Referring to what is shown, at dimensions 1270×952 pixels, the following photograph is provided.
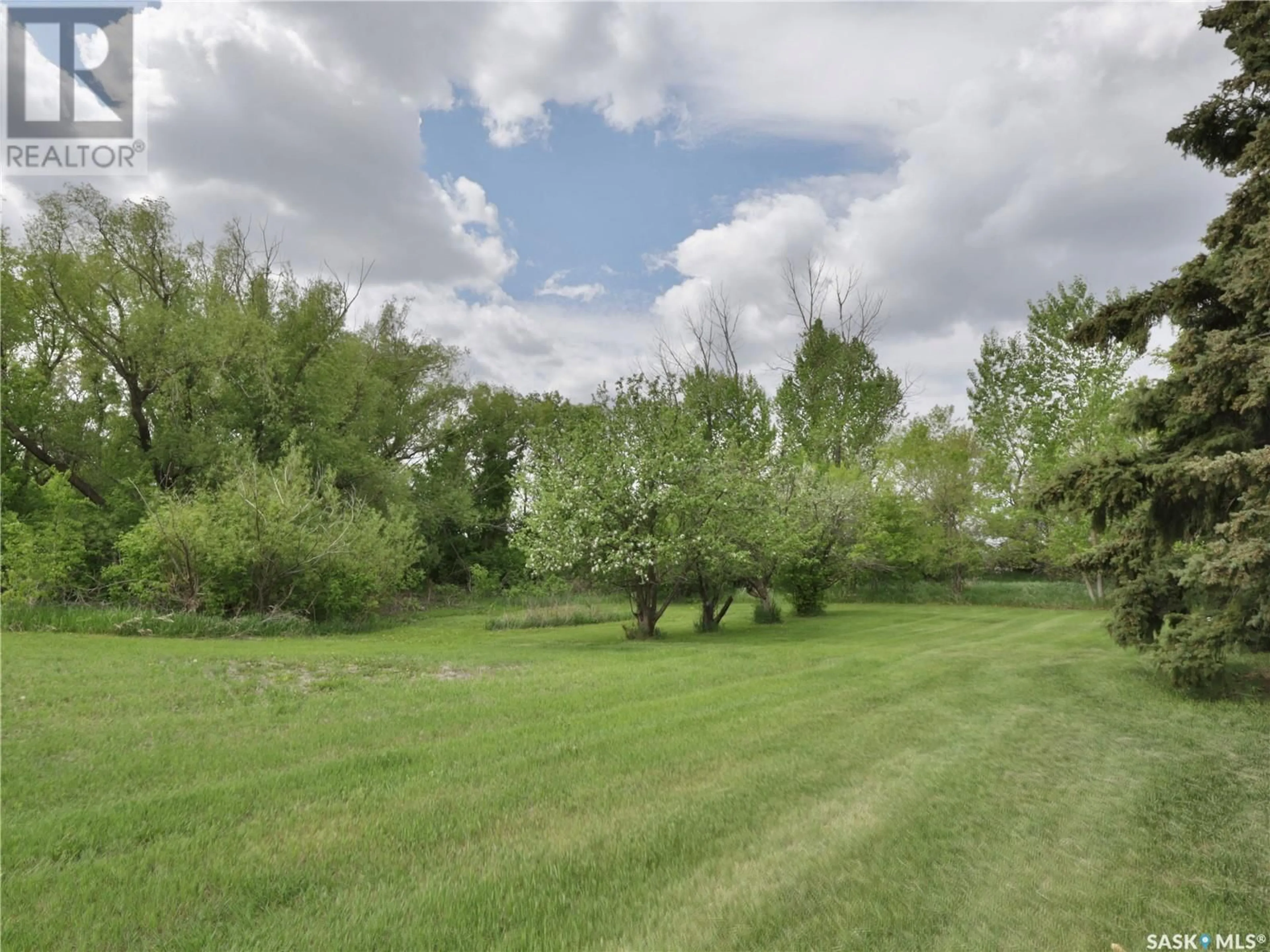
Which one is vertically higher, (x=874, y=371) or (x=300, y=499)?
(x=874, y=371)

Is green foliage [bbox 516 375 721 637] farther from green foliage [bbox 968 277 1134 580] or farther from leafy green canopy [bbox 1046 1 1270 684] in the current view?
green foliage [bbox 968 277 1134 580]

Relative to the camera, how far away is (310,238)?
2903 centimetres

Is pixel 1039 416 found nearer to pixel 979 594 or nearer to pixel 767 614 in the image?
pixel 979 594

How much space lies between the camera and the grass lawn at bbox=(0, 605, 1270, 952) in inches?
114

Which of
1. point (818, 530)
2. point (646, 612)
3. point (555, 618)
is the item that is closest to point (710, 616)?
point (646, 612)

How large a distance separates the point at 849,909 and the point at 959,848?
1072 mm

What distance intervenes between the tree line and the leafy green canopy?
0.04 meters

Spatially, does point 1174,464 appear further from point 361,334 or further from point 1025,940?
point 361,334

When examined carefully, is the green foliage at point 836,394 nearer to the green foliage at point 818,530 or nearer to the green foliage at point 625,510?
the green foliage at point 818,530

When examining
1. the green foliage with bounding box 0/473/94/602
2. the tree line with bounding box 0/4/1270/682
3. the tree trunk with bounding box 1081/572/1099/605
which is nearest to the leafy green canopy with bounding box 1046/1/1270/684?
the tree line with bounding box 0/4/1270/682

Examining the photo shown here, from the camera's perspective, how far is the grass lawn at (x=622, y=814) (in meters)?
2.89

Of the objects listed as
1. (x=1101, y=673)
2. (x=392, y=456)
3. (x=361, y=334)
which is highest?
(x=361, y=334)

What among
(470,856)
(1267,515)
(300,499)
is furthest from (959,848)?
(300,499)

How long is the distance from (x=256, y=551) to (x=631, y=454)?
1004 centimetres
